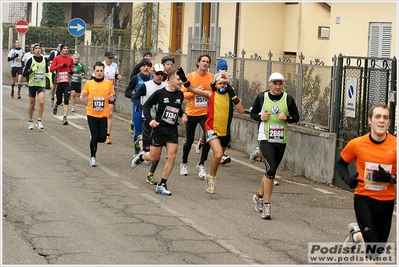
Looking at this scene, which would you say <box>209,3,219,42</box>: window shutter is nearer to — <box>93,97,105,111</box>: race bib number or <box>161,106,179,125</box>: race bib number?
<box>93,97,105,111</box>: race bib number

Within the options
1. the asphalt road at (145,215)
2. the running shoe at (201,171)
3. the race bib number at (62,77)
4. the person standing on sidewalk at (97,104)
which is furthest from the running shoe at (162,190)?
the race bib number at (62,77)

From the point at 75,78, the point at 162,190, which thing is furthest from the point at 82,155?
the point at 75,78

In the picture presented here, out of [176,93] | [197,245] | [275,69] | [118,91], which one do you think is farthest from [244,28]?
[197,245]

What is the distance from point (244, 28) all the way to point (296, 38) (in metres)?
1.71

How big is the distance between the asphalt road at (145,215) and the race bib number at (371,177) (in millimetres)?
1221

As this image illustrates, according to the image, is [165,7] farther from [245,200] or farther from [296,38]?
[245,200]

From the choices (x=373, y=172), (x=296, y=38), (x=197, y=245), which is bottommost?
(x=197, y=245)

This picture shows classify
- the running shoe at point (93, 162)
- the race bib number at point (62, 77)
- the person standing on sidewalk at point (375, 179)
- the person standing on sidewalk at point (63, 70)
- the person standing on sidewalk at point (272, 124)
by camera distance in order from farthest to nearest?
the race bib number at point (62, 77) < the person standing on sidewalk at point (63, 70) < the running shoe at point (93, 162) < the person standing on sidewalk at point (272, 124) < the person standing on sidewalk at point (375, 179)

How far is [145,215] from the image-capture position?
10945mm

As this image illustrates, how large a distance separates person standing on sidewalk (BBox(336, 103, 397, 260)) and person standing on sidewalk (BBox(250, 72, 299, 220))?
10.3 feet

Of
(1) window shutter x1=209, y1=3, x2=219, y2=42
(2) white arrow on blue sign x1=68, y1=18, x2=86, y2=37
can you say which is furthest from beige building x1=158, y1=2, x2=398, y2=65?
(2) white arrow on blue sign x1=68, y1=18, x2=86, y2=37

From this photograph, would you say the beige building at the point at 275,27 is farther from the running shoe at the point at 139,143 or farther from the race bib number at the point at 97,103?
the race bib number at the point at 97,103

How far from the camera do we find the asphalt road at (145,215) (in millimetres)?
8906

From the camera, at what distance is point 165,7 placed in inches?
1271
